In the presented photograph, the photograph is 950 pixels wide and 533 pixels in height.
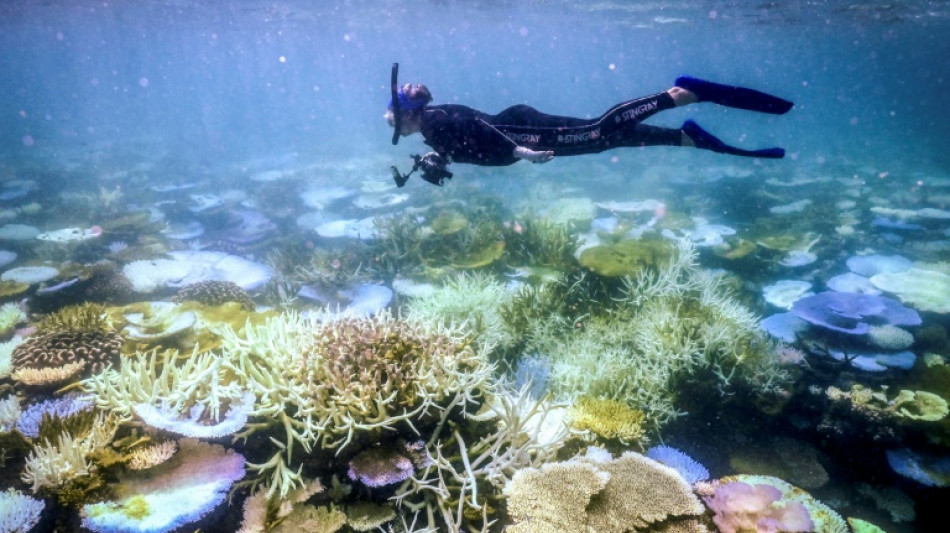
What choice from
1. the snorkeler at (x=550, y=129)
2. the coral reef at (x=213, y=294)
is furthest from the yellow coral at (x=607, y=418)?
the coral reef at (x=213, y=294)

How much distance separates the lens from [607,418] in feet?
13.8

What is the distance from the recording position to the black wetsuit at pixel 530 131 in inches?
216

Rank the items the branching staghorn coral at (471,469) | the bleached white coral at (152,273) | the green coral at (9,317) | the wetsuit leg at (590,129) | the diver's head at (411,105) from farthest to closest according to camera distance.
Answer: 1. the bleached white coral at (152,273)
2. the green coral at (9,317)
3. the wetsuit leg at (590,129)
4. the diver's head at (411,105)
5. the branching staghorn coral at (471,469)

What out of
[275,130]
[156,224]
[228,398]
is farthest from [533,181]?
[275,130]

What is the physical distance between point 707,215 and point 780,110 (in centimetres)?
898

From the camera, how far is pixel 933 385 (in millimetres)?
5445

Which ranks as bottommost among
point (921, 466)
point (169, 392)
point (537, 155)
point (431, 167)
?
point (921, 466)

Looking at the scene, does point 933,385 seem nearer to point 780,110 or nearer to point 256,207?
point 780,110

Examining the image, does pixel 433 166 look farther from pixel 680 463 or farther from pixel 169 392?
pixel 680 463

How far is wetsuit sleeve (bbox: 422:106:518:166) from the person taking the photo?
5426 millimetres

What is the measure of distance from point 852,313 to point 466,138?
602 centimetres

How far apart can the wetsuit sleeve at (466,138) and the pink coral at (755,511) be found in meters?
4.07

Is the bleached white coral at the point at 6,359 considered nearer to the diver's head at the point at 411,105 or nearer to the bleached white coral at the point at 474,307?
the bleached white coral at the point at 474,307

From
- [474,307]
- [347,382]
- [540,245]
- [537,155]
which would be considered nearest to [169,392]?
[347,382]
